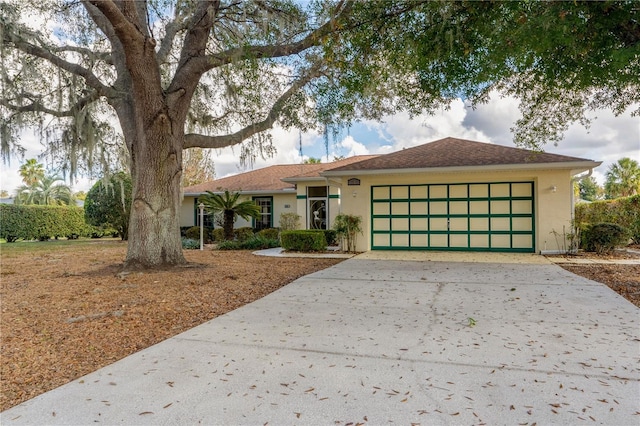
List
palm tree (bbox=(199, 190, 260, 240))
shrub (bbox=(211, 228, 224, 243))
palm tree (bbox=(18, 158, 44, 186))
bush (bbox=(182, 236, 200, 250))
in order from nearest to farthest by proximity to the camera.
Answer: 1. bush (bbox=(182, 236, 200, 250))
2. palm tree (bbox=(199, 190, 260, 240))
3. shrub (bbox=(211, 228, 224, 243))
4. palm tree (bbox=(18, 158, 44, 186))

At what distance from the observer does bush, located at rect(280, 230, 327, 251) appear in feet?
38.8

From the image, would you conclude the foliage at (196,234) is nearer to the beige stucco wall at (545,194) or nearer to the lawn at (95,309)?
the lawn at (95,309)

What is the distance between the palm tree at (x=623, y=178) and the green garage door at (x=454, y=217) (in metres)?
16.4

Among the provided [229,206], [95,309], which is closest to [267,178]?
[229,206]

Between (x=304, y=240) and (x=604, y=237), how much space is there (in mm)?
8392

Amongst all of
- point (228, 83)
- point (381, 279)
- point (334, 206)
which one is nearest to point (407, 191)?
point (334, 206)

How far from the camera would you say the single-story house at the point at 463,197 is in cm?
1048

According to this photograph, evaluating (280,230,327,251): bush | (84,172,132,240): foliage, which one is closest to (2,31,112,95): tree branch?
(280,230,327,251): bush

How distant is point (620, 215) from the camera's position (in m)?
13.3

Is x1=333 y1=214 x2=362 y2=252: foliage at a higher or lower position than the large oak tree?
lower

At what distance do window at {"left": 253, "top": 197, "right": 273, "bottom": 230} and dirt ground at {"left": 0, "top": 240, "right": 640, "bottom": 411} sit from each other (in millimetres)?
8035

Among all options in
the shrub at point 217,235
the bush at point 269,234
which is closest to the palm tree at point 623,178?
the bush at point 269,234

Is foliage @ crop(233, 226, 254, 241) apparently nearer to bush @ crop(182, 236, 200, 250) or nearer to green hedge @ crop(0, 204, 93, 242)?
bush @ crop(182, 236, 200, 250)

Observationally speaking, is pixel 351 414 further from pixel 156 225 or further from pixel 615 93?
pixel 615 93
